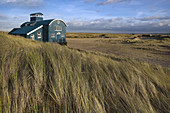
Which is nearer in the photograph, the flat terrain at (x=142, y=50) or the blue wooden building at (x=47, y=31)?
the flat terrain at (x=142, y=50)

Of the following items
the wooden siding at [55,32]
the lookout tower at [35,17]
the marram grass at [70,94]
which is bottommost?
the marram grass at [70,94]

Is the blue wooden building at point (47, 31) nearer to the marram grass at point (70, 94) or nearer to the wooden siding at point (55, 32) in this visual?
the wooden siding at point (55, 32)

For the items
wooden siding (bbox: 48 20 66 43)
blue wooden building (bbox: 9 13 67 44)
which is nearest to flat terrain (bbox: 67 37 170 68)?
wooden siding (bbox: 48 20 66 43)

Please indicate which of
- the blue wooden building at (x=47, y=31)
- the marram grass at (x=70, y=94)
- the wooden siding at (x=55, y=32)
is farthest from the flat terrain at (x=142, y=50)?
the marram grass at (x=70, y=94)

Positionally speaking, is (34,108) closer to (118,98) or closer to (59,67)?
(59,67)

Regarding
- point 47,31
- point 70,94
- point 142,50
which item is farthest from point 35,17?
point 70,94

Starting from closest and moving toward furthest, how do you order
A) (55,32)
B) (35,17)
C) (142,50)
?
(142,50), (55,32), (35,17)

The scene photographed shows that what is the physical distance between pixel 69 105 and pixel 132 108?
621mm

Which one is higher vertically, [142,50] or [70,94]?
[70,94]

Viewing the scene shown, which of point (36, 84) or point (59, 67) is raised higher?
point (59, 67)

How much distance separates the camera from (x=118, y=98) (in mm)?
1269

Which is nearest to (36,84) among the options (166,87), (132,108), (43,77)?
(43,77)

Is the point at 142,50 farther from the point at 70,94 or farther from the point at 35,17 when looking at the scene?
the point at 35,17

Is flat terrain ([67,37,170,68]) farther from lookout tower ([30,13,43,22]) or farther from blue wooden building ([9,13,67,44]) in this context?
lookout tower ([30,13,43,22])
